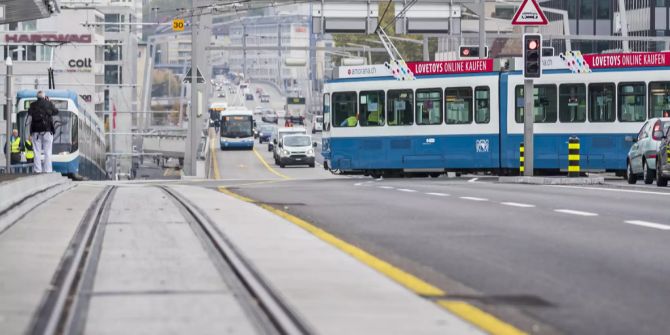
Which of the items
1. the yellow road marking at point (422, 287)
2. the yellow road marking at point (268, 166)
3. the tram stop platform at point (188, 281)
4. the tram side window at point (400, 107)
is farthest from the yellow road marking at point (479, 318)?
the yellow road marking at point (268, 166)

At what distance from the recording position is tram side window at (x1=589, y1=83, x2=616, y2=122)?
135 feet

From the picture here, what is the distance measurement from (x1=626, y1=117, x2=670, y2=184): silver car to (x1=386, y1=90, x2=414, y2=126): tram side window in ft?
34.0

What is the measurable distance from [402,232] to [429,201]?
273 inches

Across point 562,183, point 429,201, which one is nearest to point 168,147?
point 562,183

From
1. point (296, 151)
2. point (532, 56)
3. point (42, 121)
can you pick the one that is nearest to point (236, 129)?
point (296, 151)

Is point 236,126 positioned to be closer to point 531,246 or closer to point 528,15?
point 528,15

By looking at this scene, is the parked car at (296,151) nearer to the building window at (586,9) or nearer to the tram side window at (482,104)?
the building window at (586,9)

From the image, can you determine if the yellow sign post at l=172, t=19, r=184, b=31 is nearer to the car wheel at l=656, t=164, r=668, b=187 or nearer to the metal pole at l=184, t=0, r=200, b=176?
the metal pole at l=184, t=0, r=200, b=176

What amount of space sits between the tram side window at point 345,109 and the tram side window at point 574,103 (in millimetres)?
6236

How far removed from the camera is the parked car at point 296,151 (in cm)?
8831

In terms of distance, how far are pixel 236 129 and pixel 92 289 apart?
346ft

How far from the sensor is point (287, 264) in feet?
39.0

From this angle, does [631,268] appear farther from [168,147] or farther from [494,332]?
[168,147]

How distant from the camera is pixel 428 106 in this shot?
43.2 m
